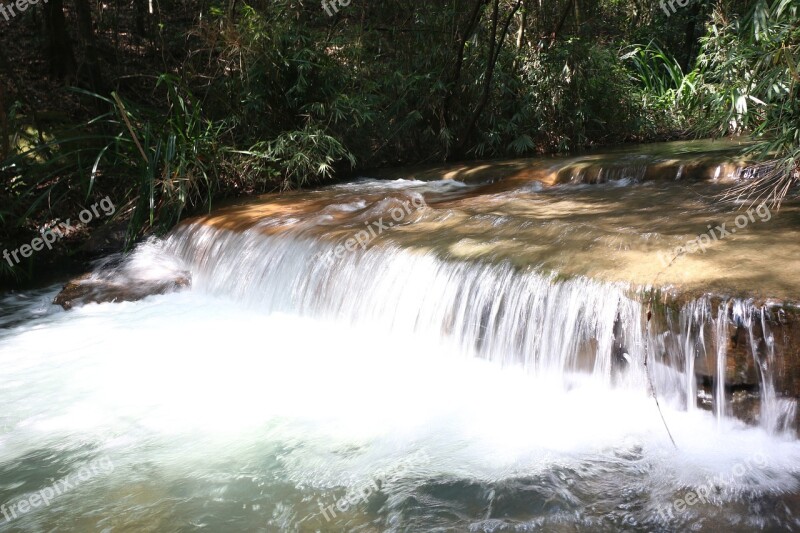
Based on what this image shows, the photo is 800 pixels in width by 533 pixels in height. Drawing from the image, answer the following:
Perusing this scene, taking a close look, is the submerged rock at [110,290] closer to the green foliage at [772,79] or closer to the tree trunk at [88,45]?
the tree trunk at [88,45]

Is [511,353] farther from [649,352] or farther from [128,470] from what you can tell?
[128,470]

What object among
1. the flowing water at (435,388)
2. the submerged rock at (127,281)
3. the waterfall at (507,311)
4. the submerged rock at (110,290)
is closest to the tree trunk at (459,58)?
the flowing water at (435,388)

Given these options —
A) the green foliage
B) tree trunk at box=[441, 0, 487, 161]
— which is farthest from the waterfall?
tree trunk at box=[441, 0, 487, 161]

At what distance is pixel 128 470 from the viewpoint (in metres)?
3.34

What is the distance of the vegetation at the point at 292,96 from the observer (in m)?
7.23

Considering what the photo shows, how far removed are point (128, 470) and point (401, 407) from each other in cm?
146

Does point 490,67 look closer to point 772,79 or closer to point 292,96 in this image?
point 292,96

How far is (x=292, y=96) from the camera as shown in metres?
8.20

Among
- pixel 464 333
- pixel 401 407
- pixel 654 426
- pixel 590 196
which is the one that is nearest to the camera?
pixel 654 426

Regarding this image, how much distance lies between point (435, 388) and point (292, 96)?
17.1ft

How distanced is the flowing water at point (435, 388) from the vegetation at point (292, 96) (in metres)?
1.98

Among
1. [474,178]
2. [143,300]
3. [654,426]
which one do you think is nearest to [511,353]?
[654,426]

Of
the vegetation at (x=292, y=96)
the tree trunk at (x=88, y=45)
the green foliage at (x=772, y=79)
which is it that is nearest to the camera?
the green foliage at (x=772, y=79)

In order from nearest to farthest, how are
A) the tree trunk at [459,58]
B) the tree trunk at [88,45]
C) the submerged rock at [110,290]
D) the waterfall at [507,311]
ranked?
1. the waterfall at [507,311]
2. the submerged rock at [110,290]
3. the tree trunk at [459,58]
4. the tree trunk at [88,45]
